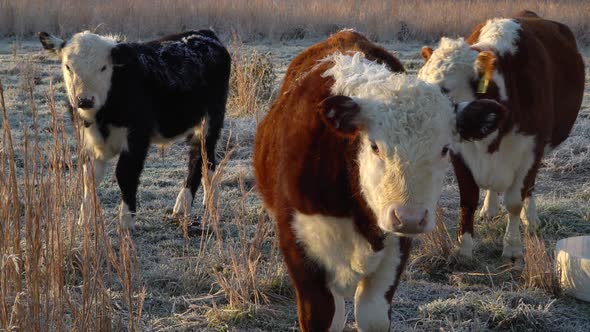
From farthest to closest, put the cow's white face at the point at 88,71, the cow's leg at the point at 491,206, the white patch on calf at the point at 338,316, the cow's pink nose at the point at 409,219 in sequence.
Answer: the cow's leg at the point at 491,206, the cow's white face at the point at 88,71, the white patch on calf at the point at 338,316, the cow's pink nose at the point at 409,219

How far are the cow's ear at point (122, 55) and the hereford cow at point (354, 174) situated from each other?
8.16 ft

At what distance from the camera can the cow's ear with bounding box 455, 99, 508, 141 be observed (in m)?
2.96

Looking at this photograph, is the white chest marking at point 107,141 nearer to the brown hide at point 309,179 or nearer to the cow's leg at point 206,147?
the cow's leg at point 206,147

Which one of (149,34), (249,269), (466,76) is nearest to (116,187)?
(249,269)

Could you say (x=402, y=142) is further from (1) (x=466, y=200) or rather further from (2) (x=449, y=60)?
(1) (x=466, y=200)

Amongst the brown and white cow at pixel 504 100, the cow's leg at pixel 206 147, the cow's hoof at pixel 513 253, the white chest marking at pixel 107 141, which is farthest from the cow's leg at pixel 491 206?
the white chest marking at pixel 107 141

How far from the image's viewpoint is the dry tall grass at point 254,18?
54.5 ft

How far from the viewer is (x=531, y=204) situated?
5.80 metres

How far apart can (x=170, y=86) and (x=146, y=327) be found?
2.78 meters

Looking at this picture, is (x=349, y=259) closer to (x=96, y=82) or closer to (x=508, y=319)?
(x=508, y=319)

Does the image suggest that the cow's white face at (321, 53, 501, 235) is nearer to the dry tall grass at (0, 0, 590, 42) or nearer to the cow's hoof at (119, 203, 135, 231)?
the cow's hoof at (119, 203, 135, 231)

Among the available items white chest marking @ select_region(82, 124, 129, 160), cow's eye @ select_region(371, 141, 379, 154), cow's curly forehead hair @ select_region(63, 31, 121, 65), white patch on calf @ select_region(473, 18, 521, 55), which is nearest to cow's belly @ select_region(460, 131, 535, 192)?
white patch on calf @ select_region(473, 18, 521, 55)

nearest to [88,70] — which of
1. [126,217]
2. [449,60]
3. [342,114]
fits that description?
[126,217]

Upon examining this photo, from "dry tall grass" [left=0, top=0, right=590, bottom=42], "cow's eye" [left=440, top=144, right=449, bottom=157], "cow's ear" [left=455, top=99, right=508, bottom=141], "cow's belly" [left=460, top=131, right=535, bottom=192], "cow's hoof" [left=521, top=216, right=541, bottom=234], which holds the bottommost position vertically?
"dry tall grass" [left=0, top=0, right=590, bottom=42]
